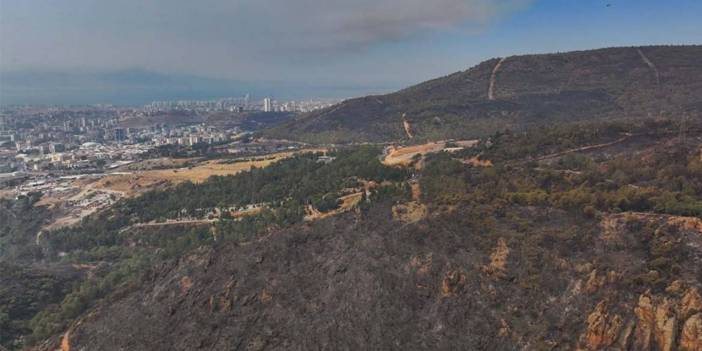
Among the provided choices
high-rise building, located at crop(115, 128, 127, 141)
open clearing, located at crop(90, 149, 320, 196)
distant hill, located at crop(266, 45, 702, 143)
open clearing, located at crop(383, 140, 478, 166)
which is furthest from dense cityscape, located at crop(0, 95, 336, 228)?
open clearing, located at crop(383, 140, 478, 166)

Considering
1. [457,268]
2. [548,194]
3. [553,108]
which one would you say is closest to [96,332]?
[457,268]

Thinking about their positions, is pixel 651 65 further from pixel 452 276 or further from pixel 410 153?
pixel 452 276

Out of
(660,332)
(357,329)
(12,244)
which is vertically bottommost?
(12,244)

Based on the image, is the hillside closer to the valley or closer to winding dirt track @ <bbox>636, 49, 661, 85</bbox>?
the valley

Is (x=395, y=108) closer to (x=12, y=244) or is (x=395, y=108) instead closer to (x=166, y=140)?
(x=166, y=140)

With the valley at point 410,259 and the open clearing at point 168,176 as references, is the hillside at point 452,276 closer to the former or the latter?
the valley at point 410,259

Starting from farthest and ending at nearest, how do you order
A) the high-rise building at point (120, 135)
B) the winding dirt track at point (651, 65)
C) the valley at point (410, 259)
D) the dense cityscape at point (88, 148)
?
the high-rise building at point (120, 135) < the winding dirt track at point (651, 65) < the dense cityscape at point (88, 148) < the valley at point (410, 259)

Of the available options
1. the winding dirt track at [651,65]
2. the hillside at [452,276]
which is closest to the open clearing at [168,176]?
the hillside at [452,276]

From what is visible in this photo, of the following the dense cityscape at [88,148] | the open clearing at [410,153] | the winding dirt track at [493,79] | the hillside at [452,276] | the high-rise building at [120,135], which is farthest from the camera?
the high-rise building at [120,135]
